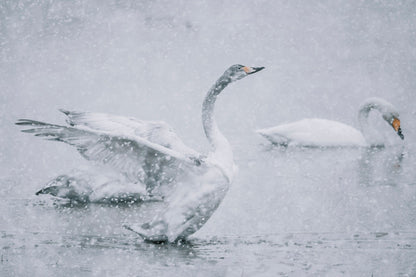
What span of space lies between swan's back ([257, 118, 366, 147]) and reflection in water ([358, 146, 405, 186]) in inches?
11.2

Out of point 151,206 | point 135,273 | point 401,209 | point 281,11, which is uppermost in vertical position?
point 281,11

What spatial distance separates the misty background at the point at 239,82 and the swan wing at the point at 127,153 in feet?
2.43

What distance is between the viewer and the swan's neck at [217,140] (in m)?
5.62

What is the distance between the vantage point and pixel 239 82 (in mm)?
15648

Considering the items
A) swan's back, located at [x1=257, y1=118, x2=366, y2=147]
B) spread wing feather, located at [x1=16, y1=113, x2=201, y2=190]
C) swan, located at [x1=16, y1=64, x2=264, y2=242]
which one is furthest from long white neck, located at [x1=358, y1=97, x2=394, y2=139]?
spread wing feather, located at [x1=16, y1=113, x2=201, y2=190]

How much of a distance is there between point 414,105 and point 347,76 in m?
3.57

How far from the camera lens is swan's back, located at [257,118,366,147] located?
9.78 meters

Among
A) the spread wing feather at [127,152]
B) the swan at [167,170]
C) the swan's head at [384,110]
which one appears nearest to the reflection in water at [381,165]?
the swan's head at [384,110]

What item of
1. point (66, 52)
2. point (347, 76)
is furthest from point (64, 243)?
point (66, 52)

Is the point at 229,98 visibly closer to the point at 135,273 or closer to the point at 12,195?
the point at 12,195

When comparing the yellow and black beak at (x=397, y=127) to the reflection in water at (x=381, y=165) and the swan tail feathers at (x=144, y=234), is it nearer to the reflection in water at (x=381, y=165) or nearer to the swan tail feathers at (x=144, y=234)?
the reflection in water at (x=381, y=165)

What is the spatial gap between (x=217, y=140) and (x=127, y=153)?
0.80 meters

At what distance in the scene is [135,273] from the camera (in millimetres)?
4824

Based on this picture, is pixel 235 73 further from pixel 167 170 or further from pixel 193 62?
pixel 193 62
